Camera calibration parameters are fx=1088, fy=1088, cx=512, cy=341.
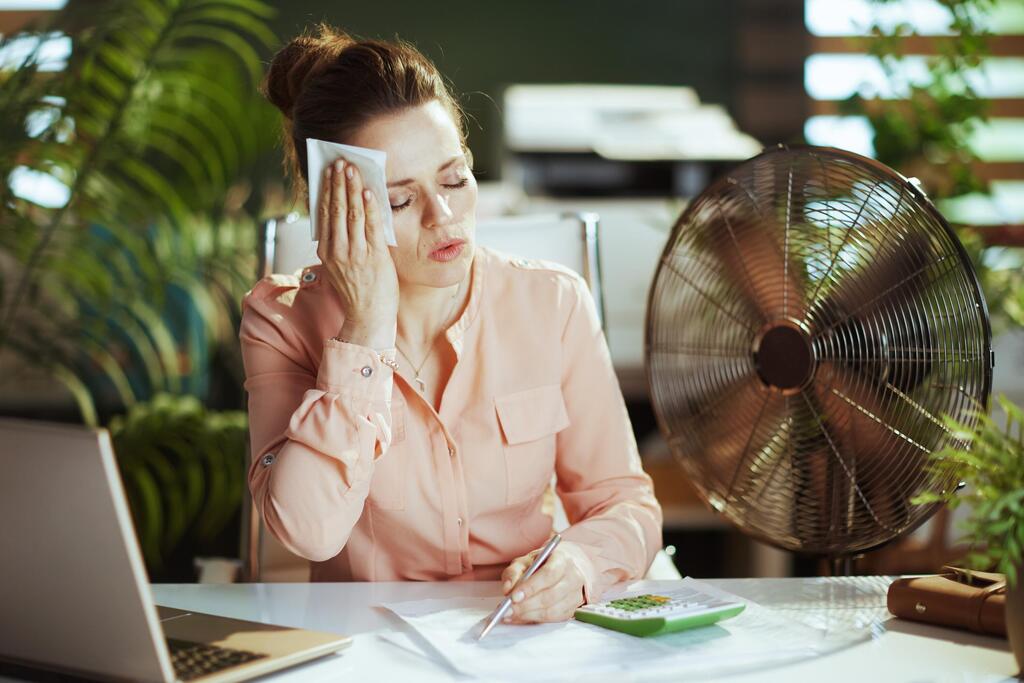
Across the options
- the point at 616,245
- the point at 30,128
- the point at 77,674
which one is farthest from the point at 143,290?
the point at 77,674

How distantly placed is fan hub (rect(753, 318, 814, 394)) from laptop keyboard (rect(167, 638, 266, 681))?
65cm

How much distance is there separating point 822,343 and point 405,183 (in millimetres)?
521

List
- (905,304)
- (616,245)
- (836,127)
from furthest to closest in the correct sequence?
(616,245), (836,127), (905,304)

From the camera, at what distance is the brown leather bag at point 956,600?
0.99m

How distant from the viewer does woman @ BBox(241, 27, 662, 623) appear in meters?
1.23

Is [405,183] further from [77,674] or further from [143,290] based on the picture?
[143,290]

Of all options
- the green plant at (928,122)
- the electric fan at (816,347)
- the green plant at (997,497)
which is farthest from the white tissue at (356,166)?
A: the green plant at (928,122)

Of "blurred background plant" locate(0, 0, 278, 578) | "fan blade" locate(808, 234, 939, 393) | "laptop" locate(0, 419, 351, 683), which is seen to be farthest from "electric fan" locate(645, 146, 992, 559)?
"blurred background plant" locate(0, 0, 278, 578)

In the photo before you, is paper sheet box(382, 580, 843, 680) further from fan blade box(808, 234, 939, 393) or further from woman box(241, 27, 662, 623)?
fan blade box(808, 234, 939, 393)

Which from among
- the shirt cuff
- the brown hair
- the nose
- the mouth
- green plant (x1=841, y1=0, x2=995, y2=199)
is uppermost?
green plant (x1=841, y1=0, x2=995, y2=199)

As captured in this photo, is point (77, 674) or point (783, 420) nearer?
point (77, 674)

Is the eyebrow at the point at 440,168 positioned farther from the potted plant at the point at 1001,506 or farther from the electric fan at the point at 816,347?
the potted plant at the point at 1001,506

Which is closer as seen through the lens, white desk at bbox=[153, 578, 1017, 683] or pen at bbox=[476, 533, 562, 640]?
white desk at bbox=[153, 578, 1017, 683]

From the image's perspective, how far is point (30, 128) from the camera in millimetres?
2027
